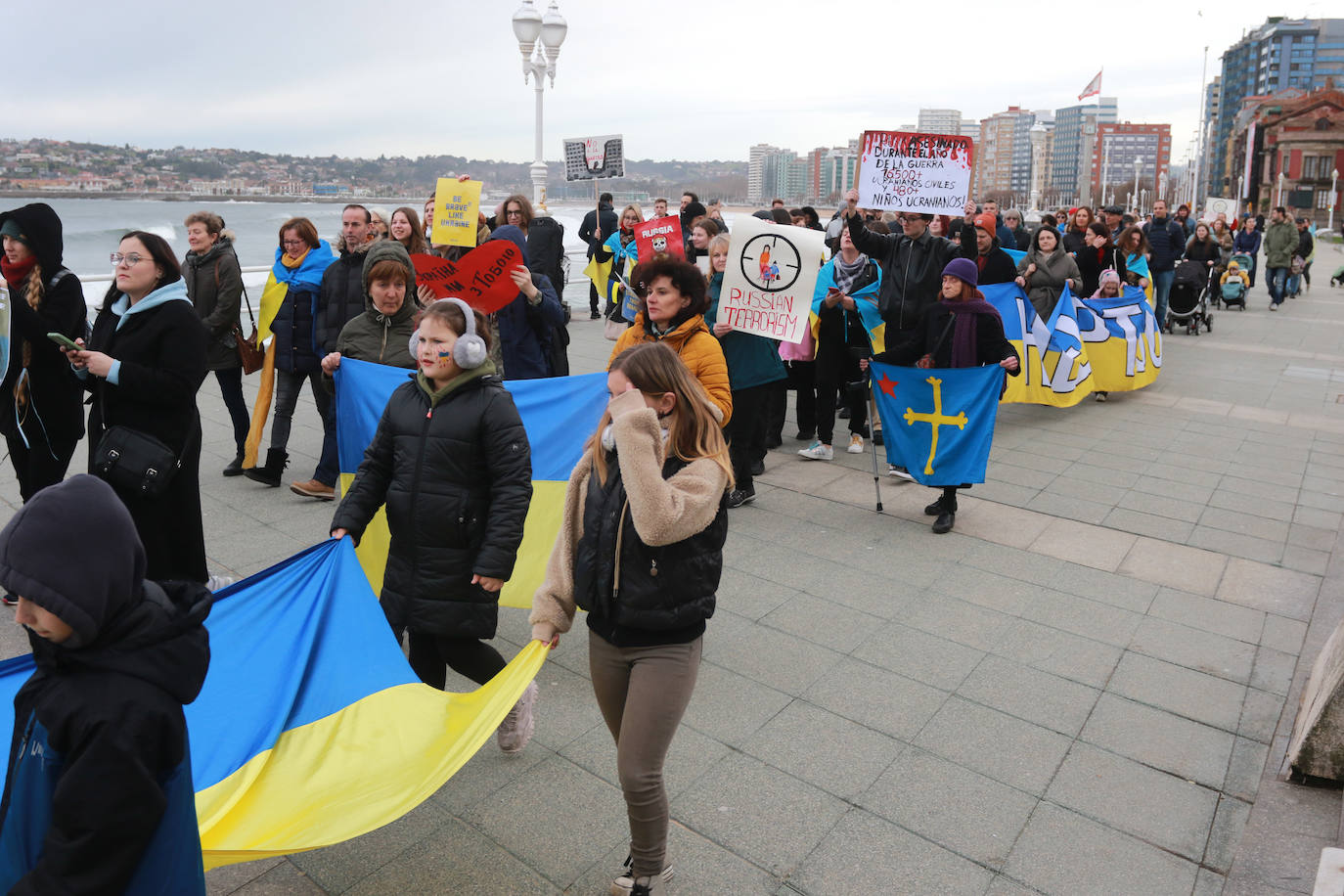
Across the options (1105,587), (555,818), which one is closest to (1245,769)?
(1105,587)

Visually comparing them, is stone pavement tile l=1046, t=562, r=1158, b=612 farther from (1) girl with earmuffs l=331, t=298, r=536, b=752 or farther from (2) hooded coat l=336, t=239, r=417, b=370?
(2) hooded coat l=336, t=239, r=417, b=370

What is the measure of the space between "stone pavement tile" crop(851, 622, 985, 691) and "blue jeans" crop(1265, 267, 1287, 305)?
68.5 ft

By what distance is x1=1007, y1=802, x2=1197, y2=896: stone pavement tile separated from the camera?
3.34 meters

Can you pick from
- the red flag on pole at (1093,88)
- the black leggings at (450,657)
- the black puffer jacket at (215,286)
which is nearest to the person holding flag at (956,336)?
the black leggings at (450,657)

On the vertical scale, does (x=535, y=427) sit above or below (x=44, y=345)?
below

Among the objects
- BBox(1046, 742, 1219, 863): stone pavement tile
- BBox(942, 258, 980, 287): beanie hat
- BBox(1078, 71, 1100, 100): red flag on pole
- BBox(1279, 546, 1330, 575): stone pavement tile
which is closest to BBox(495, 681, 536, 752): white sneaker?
BBox(1046, 742, 1219, 863): stone pavement tile

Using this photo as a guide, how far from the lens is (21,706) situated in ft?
6.63

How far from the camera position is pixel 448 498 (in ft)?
11.8

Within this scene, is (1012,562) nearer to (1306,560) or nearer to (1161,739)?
(1306,560)

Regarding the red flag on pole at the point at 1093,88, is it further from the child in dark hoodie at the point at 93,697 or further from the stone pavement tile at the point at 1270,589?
the child in dark hoodie at the point at 93,697

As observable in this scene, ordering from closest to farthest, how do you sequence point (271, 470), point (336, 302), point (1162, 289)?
point (336, 302)
point (271, 470)
point (1162, 289)

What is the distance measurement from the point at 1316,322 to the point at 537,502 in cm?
1962

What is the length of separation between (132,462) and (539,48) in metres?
15.6

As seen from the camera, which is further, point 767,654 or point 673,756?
point 767,654
